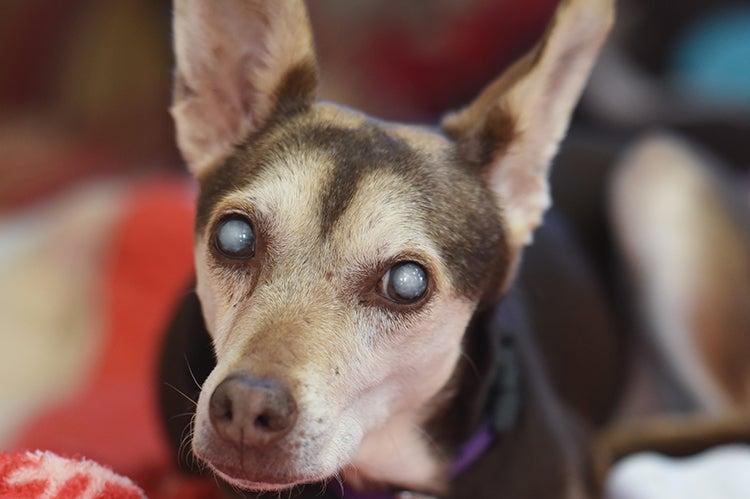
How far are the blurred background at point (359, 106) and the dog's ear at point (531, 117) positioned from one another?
0.85m

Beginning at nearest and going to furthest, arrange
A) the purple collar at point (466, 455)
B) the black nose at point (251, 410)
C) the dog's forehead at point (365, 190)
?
the black nose at point (251, 410) < the dog's forehead at point (365, 190) < the purple collar at point (466, 455)

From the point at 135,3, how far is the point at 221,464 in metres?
3.32

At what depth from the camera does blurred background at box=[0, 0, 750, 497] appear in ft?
8.79

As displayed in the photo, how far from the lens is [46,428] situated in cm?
244

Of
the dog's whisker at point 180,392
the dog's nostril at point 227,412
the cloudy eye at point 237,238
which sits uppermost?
the cloudy eye at point 237,238

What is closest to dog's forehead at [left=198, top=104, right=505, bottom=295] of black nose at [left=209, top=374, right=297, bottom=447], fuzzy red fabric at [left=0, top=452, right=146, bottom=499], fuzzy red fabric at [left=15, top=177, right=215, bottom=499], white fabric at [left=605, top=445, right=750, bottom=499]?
black nose at [left=209, top=374, right=297, bottom=447]

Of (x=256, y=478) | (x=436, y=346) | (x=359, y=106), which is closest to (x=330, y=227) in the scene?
(x=436, y=346)

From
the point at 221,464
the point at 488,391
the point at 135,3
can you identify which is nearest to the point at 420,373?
the point at 488,391

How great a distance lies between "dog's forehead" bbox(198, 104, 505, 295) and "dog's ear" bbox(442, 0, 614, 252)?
6 centimetres

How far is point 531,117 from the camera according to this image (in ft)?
5.61

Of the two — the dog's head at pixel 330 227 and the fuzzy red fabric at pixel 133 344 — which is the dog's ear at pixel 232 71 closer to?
the dog's head at pixel 330 227

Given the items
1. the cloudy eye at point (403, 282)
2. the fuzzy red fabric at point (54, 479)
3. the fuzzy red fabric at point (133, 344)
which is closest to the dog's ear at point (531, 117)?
the cloudy eye at point (403, 282)

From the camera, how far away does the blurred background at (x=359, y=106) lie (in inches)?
105

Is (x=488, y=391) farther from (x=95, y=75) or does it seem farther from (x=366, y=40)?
(x=95, y=75)
